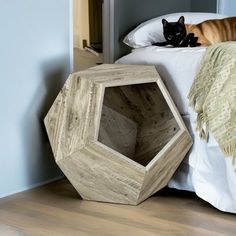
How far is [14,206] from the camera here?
1.93 meters

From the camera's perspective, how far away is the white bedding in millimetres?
1881

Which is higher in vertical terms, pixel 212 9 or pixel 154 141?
pixel 212 9

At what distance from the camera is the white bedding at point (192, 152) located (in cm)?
188

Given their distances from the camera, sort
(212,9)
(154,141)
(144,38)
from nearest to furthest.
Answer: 1. (154,141)
2. (144,38)
3. (212,9)

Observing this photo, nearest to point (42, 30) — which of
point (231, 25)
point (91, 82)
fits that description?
point (91, 82)

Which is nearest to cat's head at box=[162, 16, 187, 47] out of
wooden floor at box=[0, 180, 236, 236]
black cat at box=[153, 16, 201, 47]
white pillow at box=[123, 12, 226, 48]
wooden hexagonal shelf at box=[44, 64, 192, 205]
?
black cat at box=[153, 16, 201, 47]

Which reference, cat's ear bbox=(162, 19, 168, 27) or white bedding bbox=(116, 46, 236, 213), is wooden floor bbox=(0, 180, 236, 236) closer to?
white bedding bbox=(116, 46, 236, 213)

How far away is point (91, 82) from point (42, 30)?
1.43ft

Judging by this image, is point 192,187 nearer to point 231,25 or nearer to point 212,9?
point 231,25

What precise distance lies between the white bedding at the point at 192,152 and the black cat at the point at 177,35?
287mm

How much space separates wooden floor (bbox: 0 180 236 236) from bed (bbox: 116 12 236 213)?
64 mm

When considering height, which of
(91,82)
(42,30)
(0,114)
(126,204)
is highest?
(42,30)

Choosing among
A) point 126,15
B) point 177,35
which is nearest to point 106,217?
point 177,35

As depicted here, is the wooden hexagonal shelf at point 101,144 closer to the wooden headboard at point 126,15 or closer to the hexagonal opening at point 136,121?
the hexagonal opening at point 136,121
